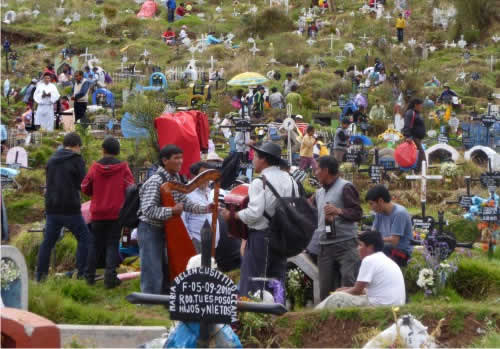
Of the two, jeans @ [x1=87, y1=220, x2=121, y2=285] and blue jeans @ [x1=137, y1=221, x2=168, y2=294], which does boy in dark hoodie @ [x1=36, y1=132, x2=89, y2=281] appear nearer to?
jeans @ [x1=87, y1=220, x2=121, y2=285]

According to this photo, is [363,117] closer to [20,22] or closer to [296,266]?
[296,266]

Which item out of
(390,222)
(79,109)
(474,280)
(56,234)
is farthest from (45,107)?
(390,222)

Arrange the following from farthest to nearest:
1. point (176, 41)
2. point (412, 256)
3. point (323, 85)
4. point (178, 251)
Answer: point (176, 41), point (323, 85), point (412, 256), point (178, 251)

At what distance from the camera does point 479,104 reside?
2769cm

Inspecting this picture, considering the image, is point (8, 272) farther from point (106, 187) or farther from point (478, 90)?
point (478, 90)

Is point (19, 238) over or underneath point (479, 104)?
underneath

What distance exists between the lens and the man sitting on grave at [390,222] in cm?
1007

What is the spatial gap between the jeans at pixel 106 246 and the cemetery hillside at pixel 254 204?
20mm

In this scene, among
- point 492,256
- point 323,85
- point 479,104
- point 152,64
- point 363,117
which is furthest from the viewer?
point 152,64

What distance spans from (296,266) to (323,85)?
20.4m

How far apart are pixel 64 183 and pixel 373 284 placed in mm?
3473

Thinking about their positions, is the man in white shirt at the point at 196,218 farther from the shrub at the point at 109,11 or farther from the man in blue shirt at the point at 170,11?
the shrub at the point at 109,11

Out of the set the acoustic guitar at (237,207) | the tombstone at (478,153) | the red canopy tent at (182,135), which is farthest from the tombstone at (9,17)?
the acoustic guitar at (237,207)

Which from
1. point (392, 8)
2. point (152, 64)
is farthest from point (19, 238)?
point (392, 8)
